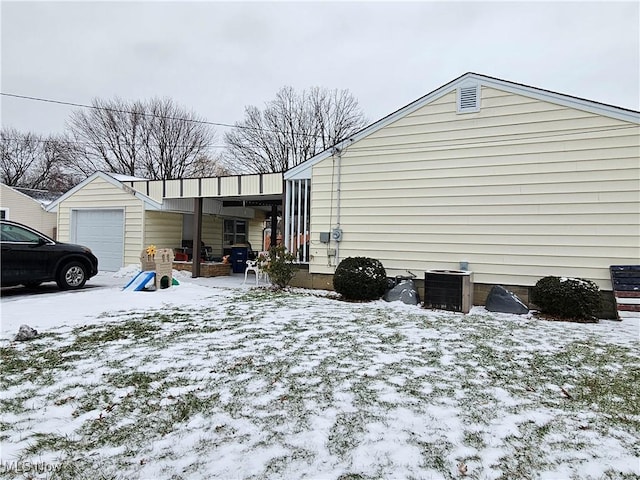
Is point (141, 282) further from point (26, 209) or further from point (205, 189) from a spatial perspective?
point (26, 209)

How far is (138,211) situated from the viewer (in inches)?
508

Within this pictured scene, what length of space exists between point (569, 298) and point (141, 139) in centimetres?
2802

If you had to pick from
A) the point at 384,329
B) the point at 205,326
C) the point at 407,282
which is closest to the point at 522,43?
the point at 407,282

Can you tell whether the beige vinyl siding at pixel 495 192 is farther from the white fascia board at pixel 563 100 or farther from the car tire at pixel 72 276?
the car tire at pixel 72 276

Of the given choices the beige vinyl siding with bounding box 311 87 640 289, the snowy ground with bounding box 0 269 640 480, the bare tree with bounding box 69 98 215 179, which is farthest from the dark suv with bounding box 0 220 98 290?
the bare tree with bounding box 69 98 215 179

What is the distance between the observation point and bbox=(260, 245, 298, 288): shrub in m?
9.23

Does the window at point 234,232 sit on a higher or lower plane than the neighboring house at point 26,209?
lower

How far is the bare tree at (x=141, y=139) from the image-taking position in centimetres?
2723

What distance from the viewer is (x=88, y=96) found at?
26125mm

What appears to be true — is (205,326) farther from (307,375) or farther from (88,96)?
(88,96)

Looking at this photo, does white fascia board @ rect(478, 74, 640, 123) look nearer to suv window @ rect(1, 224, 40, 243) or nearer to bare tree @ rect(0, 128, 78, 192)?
suv window @ rect(1, 224, 40, 243)

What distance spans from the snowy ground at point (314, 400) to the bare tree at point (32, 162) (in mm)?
28736

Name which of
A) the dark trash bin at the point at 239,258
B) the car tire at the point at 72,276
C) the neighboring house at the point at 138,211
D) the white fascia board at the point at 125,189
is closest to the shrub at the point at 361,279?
the neighboring house at the point at 138,211

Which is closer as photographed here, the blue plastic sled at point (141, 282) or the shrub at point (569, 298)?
the shrub at point (569, 298)
